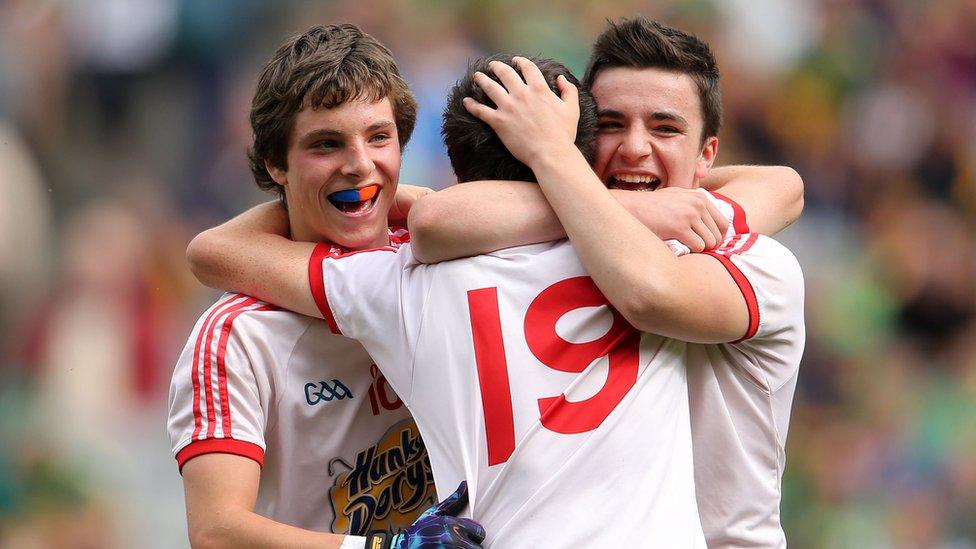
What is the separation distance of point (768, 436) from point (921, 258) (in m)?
3.86

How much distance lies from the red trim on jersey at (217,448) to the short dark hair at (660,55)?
44.5 inches

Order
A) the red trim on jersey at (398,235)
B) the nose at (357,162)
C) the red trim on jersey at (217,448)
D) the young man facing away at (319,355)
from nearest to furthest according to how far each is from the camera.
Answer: the red trim on jersey at (217,448) < the young man facing away at (319,355) < the nose at (357,162) < the red trim on jersey at (398,235)

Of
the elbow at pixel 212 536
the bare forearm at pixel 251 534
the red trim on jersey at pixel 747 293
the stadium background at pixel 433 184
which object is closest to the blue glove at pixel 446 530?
the bare forearm at pixel 251 534

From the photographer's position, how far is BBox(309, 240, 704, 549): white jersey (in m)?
2.06

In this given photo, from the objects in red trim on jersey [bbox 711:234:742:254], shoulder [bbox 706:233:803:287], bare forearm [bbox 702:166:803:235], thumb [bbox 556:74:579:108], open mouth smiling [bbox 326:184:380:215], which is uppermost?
thumb [bbox 556:74:579:108]

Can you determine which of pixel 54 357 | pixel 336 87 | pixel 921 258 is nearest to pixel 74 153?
pixel 54 357

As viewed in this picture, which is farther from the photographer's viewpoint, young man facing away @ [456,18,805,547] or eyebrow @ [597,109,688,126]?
eyebrow @ [597,109,688,126]

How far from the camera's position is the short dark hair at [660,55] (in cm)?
260

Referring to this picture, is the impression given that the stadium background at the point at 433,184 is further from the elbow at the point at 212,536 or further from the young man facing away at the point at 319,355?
the elbow at the point at 212,536

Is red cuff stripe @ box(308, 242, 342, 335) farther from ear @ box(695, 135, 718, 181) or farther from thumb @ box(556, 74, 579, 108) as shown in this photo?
ear @ box(695, 135, 718, 181)

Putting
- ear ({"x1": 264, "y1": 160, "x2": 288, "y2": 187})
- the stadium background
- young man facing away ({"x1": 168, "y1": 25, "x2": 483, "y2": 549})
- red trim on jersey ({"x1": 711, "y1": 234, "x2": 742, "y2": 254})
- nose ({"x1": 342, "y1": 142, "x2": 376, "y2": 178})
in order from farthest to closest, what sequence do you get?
the stadium background, ear ({"x1": 264, "y1": 160, "x2": 288, "y2": 187}), nose ({"x1": 342, "y1": 142, "x2": 376, "y2": 178}), young man facing away ({"x1": 168, "y1": 25, "x2": 483, "y2": 549}), red trim on jersey ({"x1": 711, "y1": 234, "x2": 742, "y2": 254})

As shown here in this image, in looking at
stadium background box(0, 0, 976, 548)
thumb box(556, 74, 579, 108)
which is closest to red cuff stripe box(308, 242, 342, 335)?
thumb box(556, 74, 579, 108)

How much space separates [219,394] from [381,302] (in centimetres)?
46

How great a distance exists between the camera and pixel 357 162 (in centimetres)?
264
